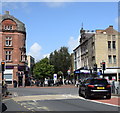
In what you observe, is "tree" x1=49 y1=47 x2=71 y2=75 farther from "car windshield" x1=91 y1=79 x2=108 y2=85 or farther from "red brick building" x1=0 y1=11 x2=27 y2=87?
"car windshield" x1=91 y1=79 x2=108 y2=85

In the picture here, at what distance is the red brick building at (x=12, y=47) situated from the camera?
5203cm

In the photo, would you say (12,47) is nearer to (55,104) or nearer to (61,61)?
(61,61)

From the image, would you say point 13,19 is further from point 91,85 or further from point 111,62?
point 91,85

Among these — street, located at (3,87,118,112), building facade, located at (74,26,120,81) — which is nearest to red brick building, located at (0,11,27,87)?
building facade, located at (74,26,120,81)

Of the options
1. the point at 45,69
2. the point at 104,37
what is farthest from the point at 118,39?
the point at 45,69

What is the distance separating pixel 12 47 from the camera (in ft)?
173

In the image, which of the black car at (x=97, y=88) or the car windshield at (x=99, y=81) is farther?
the car windshield at (x=99, y=81)

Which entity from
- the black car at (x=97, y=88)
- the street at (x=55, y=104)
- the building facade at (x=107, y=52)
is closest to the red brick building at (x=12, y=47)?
the building facade at (x=107, y=52)

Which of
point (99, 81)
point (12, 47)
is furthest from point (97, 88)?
point (12, 47)

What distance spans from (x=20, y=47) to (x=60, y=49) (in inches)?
908

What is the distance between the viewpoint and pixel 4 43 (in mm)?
52438

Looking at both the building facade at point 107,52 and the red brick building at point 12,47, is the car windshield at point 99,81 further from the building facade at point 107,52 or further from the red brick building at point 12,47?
the red brick building at point 12,47

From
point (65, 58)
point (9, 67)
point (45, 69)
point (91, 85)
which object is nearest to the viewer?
point (91, 85)

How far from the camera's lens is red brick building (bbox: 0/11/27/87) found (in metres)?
52.0
